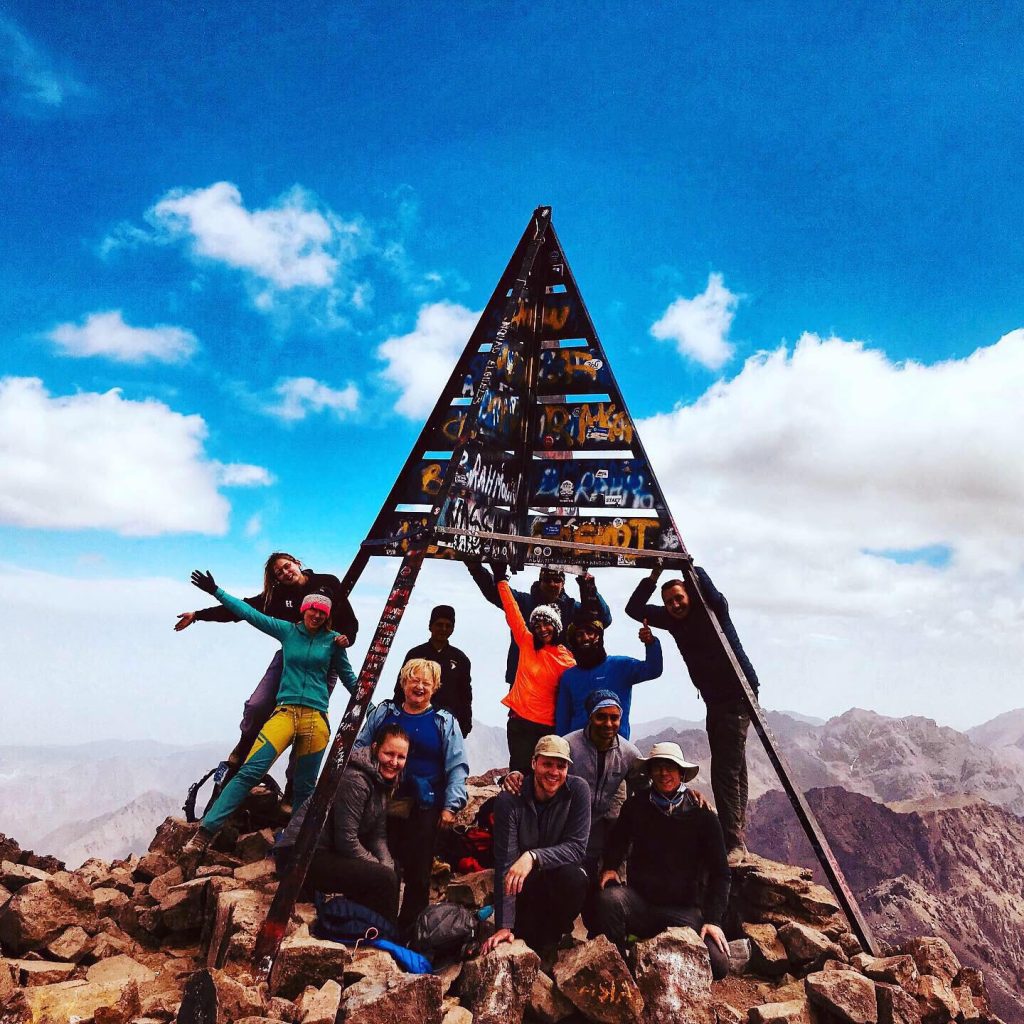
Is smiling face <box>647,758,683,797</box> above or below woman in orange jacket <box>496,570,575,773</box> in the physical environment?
below

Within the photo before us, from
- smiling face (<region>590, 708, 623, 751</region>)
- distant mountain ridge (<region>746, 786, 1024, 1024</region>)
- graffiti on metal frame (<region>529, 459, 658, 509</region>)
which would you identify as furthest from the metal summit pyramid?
distant mountain ridge (<region>746, 786, 1024, 1024</region>)

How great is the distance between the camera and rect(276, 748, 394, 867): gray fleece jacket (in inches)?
213

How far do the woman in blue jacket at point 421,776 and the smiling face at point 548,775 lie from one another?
2.81 ft

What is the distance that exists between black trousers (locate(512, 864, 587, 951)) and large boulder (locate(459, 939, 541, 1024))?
1.85 ft

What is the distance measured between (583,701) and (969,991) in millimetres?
3767

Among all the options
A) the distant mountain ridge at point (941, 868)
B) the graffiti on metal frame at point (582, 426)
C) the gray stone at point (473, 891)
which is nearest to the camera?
the gray stone at point (473, 891)

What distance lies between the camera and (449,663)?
7.62m

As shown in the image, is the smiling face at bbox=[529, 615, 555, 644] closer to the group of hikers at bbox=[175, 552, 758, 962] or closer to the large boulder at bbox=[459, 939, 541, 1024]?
the group of hikers at bbox=[175, 552, 758, 962]

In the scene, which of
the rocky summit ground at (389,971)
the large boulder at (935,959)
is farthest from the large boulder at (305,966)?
the large boulder at (935,959)

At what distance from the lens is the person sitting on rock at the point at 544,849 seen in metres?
5.20

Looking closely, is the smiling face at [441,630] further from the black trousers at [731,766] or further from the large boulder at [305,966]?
the large boulder at [305,966]

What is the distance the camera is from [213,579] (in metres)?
6.68

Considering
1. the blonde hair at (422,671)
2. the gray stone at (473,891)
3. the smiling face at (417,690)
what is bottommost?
the gray stone at (473,891)

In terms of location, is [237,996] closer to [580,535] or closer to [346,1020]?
[346,1020]
